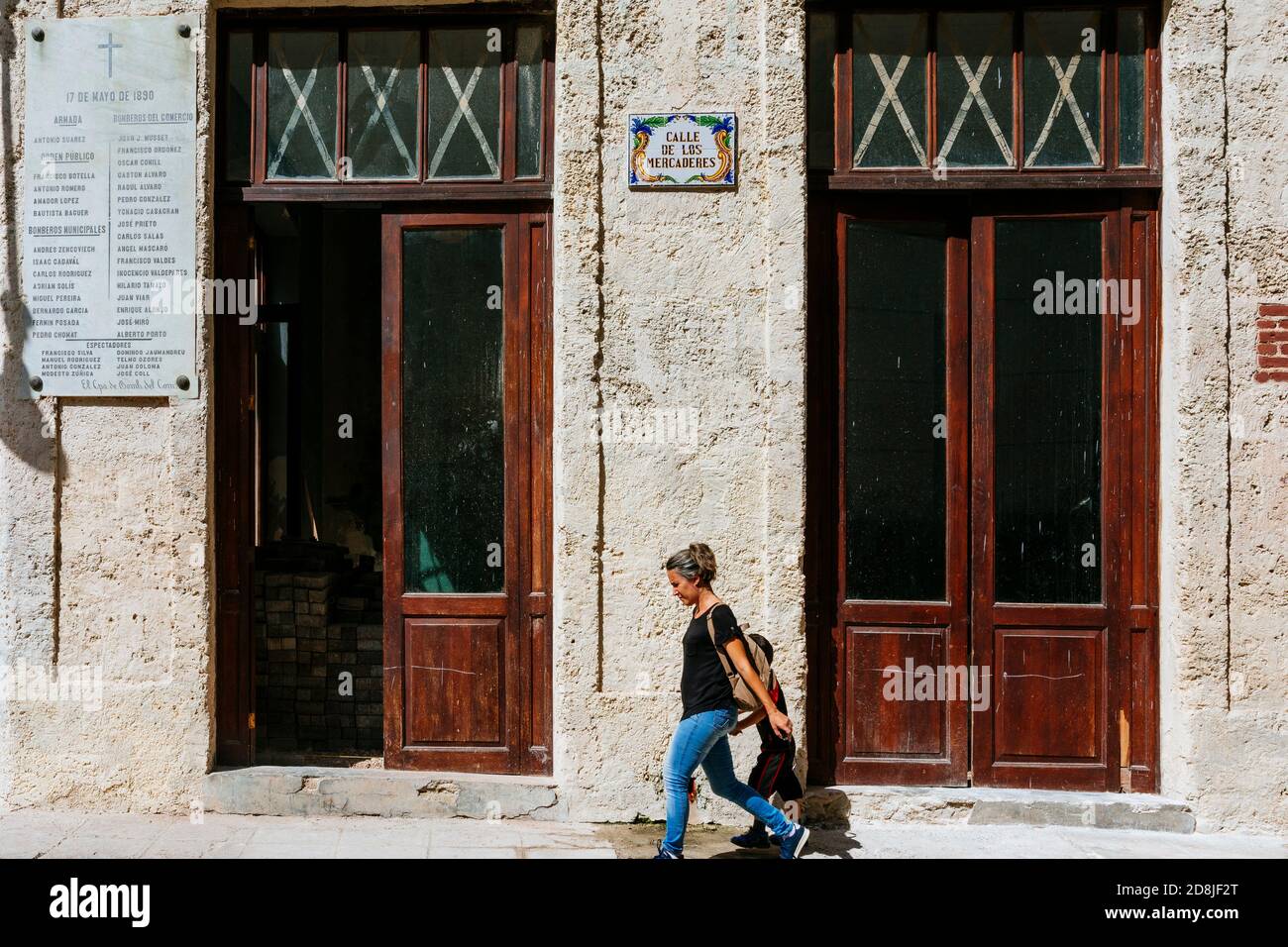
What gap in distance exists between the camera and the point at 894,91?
233 inches

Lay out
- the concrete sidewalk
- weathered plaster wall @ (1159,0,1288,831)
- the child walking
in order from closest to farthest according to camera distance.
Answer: the child walking
the concrete sidewalk
weathered plaster wall @ (1159,0,1288,831)

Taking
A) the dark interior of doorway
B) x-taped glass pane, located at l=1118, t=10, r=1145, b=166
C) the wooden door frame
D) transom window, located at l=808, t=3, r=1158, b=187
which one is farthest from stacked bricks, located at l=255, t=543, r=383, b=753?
x-taped glass pane, located at l=1118, t=10, r=1145, b=166

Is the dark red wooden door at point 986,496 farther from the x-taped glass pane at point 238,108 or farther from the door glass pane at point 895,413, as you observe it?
the x-taped glass pane at point 238,108

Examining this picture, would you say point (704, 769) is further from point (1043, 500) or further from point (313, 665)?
point (313, 665)

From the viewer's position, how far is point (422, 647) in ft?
19.5

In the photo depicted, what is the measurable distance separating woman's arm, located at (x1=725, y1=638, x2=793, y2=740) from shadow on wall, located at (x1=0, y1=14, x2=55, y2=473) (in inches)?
150

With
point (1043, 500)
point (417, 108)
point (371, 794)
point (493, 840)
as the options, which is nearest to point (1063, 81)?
point (1043, 500)

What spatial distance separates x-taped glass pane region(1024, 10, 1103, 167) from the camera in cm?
587

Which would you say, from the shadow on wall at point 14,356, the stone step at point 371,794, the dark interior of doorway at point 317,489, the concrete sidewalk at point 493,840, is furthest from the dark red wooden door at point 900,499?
the shadow on wall at point 14,356

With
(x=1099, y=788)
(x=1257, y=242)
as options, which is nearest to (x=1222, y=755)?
(x=1099, y=788)

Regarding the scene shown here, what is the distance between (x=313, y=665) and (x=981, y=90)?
5.21 metres

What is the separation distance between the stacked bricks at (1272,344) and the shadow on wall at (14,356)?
251 inches

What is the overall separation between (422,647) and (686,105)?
3.22m

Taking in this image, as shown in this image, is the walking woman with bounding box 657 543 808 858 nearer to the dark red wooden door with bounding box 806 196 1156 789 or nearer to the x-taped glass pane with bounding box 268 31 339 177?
the dark red wooden door with bounding box 806 196 1156 789
